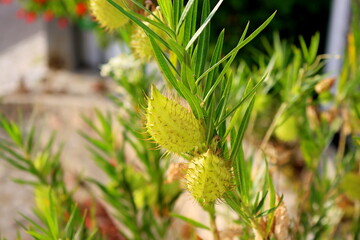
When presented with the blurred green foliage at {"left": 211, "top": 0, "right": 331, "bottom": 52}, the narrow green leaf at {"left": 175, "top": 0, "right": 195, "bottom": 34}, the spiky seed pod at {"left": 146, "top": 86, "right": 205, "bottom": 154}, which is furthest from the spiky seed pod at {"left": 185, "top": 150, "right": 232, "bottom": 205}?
the blurred green foliage at {"left": 211, "top": 0, "right": 331, "bottom": 52}

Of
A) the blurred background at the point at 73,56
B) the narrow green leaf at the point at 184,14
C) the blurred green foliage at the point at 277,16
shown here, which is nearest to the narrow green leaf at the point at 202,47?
the narrow green leaf at the point at 184,14

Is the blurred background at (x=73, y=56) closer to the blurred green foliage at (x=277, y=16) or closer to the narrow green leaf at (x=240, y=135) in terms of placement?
the blurred green foliage at (x=277, y=16)

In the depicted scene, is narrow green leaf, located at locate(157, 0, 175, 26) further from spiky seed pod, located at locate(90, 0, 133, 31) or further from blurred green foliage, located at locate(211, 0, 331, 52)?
blurred green foliage, located at locate(211, 0, 331, 52)

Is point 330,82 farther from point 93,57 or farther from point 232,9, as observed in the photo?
point 93,57

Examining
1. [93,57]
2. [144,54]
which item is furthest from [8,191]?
[144,54]

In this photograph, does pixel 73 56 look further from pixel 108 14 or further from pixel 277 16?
pixel 108 14
